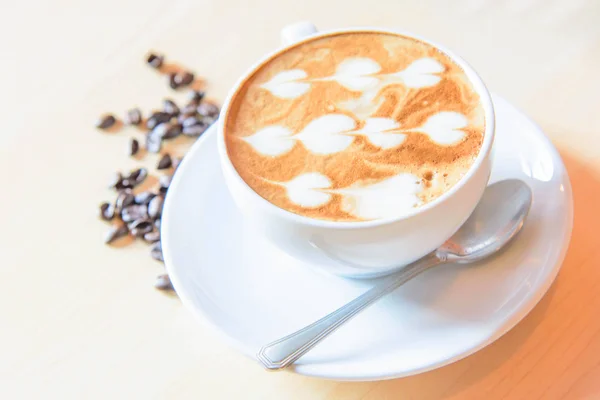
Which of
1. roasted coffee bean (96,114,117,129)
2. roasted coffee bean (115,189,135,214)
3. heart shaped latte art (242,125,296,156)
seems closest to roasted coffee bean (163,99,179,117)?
roasted coffee bean (96,114,117,129)

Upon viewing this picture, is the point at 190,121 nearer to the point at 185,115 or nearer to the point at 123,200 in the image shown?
the point at 185,115

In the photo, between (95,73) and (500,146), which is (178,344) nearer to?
(500,146)

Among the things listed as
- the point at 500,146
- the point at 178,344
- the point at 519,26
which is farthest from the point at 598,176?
the point at 178,344

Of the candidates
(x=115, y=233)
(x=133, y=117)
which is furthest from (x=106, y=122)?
(x=115, y=233)

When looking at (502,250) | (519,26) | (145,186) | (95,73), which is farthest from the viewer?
(95,73)

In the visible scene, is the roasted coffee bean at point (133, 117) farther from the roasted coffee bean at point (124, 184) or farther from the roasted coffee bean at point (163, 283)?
the roasted coffee bean at point (163, 283)

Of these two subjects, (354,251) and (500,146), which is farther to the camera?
(500,146)
